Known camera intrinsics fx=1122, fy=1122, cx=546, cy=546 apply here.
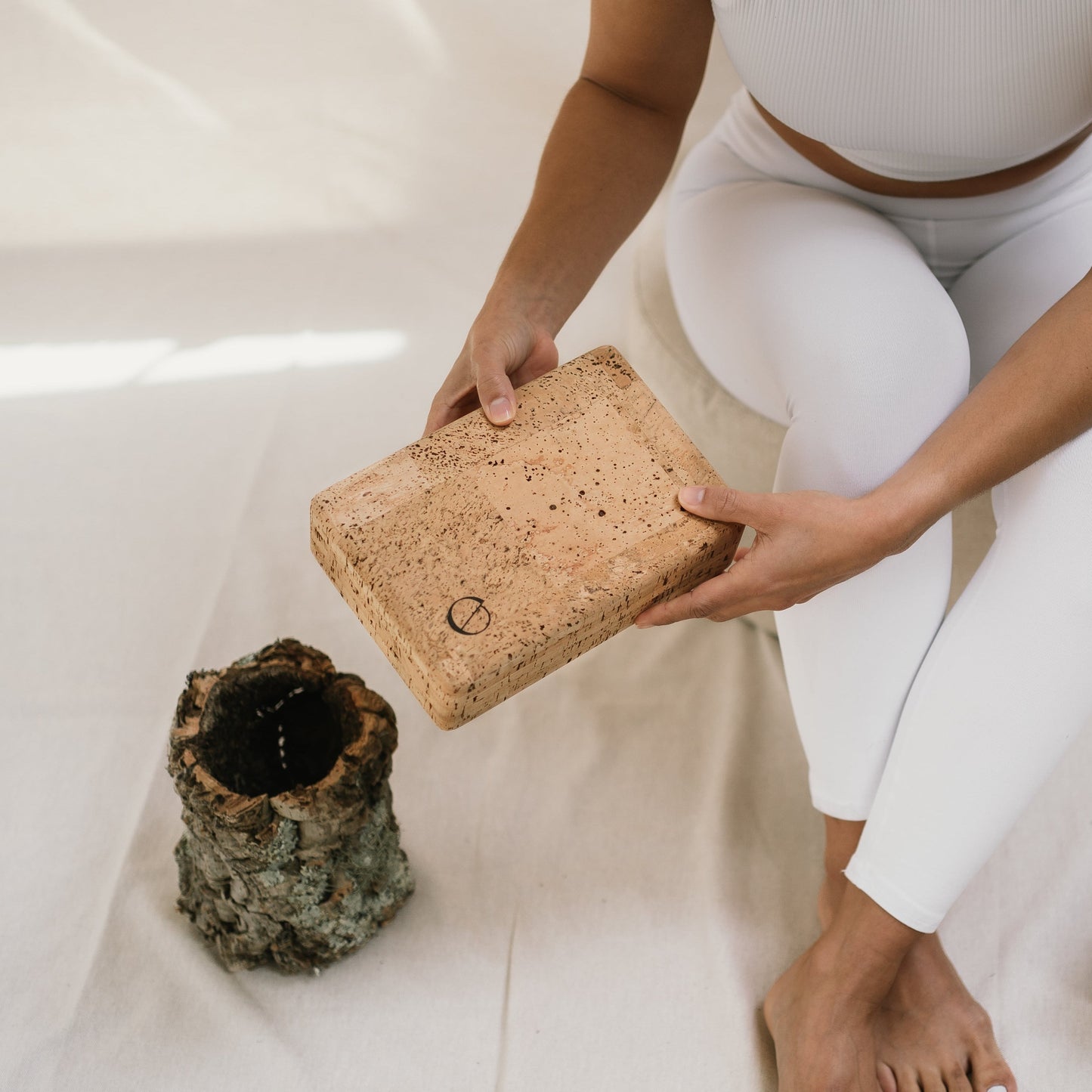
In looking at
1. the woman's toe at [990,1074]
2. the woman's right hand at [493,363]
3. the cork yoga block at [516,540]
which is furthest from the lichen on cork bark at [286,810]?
the woman's toe at [990,1074]

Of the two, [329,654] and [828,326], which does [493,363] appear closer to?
[828,326]

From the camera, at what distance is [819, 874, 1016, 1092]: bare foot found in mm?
928

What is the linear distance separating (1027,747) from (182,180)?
1.50 meters

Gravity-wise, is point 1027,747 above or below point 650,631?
above

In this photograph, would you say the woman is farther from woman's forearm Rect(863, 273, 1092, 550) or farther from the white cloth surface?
the white cloth surface

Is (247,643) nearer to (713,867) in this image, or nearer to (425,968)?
(425,968)

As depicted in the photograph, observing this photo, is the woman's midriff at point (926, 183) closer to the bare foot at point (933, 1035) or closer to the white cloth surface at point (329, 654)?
the white cloth surface at point (329, 654)

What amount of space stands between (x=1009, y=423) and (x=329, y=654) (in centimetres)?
76

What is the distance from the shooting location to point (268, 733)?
3.25 feet

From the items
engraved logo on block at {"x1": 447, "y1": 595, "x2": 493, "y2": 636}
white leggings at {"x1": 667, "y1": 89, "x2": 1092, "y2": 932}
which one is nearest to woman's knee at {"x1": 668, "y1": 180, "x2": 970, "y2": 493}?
white leggings at {"x1": 667, "y1": 89, "x2": 1092, "y2": 932}

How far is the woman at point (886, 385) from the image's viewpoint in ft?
2.69

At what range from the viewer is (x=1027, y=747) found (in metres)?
0.84

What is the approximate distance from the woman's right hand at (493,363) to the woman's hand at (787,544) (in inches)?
7.4

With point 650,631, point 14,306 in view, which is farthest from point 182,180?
point 650,631
